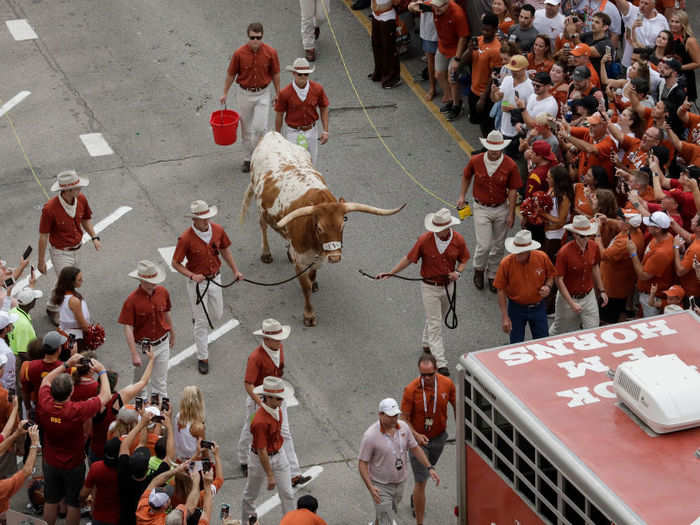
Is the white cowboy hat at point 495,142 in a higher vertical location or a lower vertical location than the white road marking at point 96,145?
higher

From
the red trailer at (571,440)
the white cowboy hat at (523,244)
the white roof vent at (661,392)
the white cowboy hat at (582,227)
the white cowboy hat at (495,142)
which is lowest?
the white cowboy hat at (523,244)

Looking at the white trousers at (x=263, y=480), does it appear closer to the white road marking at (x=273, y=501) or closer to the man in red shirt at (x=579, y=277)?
the white road marking at (x=273, y=501)

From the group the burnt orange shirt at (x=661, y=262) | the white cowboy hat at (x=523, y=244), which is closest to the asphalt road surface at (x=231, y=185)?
the white cowboy hat at (x=523, y=244)

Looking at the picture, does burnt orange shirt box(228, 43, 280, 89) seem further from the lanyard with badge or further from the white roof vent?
the white roof vent

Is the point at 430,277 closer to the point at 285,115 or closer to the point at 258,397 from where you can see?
the point at 258,397

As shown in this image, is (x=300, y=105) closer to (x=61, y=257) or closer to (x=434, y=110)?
(x=434, y=110)

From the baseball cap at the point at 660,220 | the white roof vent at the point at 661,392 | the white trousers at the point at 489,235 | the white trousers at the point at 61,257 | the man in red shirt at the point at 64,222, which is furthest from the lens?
the white trousers at the point at 489,235

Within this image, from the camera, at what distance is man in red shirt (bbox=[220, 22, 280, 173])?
16328 millimetres

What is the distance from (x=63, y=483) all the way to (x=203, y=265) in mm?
3166

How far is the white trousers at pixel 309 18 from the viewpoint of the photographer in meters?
19.4

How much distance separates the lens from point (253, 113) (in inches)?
664

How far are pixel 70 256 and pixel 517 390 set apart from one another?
22.8 ft

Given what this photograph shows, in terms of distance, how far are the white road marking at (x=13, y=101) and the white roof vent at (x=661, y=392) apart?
1341cm

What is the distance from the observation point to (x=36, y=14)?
21.7m
